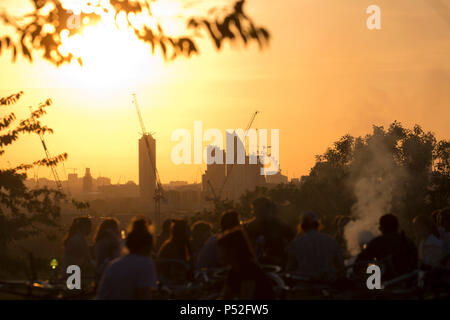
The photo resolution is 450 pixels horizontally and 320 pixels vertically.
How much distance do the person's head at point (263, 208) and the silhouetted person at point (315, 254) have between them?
2.49 ft

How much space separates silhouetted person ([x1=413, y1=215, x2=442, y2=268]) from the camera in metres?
10.1

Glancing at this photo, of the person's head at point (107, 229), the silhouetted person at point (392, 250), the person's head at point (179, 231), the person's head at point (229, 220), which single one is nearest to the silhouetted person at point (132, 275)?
the person's head at point (229, 220)

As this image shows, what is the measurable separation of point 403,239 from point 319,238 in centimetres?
106

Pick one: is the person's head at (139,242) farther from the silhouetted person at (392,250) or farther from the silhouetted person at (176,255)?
the silhouetted person at (392,250)

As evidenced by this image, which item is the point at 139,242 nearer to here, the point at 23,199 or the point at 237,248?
the point at 237,248

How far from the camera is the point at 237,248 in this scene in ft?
24.9

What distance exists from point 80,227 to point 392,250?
4678 mm

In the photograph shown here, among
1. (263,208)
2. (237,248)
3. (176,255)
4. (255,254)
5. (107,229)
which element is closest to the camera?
(237,248)

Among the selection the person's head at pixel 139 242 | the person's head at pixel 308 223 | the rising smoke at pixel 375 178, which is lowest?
the person's head at pixel 139 242

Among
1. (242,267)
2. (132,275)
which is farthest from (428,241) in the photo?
(132,275)

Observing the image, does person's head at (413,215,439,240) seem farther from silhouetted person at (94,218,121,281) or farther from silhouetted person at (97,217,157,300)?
silhouetted person at (97,217,157,300)

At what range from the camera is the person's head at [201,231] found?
12166mm
